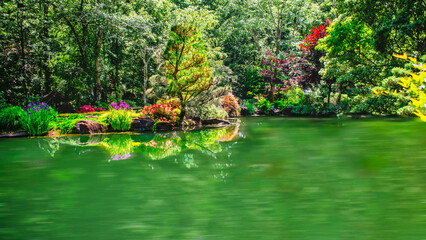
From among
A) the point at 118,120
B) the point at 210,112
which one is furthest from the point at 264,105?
the point at 118,120

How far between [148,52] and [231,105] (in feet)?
16.4

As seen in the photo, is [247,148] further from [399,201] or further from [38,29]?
[38,29]

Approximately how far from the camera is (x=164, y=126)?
405 inches

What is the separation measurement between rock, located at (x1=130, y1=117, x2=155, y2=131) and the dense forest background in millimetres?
1509

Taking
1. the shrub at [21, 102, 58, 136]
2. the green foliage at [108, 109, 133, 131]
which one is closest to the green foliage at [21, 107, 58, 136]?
the shrub at [21, 102, 58, 136]

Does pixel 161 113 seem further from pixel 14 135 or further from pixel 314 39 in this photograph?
pixel 314 39

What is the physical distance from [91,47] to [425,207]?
1597cm

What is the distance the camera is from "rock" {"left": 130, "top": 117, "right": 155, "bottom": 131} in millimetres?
10062

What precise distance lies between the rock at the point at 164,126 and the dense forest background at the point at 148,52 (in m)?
1.54

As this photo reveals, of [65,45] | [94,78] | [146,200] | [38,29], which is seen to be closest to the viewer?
[146,200]

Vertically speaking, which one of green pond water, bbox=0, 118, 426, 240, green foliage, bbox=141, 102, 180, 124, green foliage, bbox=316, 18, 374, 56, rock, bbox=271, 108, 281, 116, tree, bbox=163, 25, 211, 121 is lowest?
green pond water, bbox=0, 118, 426, 240

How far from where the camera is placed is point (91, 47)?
51.8 feet

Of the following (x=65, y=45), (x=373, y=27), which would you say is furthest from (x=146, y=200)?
(x=65, y=45)

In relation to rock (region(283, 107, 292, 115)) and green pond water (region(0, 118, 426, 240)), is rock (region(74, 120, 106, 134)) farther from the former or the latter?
rock (region(283, 107, 292, 115))
